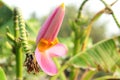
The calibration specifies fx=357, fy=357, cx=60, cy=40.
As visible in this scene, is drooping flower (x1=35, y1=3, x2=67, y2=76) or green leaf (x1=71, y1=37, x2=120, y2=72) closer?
drooping flower (x1=35, y1=3, x2=67, y2=76)

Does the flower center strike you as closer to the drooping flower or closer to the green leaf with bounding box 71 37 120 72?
the drooping flower

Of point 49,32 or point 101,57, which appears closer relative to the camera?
point 49,32

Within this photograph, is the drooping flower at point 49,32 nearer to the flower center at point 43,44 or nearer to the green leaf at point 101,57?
the flower center at point 43,44

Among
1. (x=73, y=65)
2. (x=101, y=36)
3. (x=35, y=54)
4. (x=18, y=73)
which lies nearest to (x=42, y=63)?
(x=35, y=54)

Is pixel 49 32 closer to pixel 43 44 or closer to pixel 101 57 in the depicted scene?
pixel 43 44

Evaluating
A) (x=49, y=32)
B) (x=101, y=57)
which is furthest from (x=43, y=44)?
(x=101, y=57)

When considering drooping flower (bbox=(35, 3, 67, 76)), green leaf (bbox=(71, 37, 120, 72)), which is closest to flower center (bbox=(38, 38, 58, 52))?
drooping flower (bbox=(35, 3, 67, 76))

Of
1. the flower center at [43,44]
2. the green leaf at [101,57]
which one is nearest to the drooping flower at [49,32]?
the flower center at [43,44]

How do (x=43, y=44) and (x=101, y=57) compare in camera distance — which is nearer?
(x=43, y=44)

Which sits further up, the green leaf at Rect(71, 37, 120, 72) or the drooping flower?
the drooping flower
